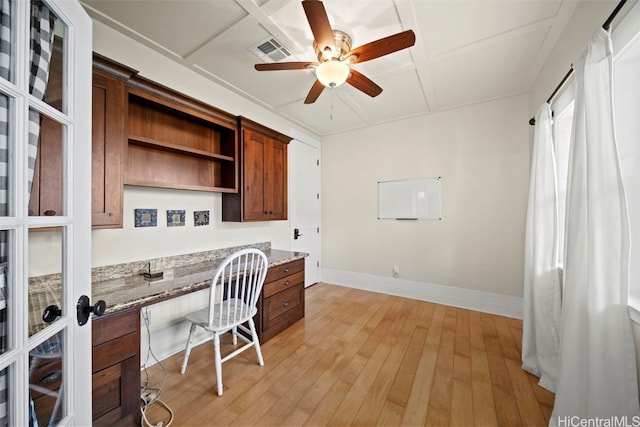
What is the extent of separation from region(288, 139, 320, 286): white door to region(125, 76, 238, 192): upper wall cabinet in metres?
1.17

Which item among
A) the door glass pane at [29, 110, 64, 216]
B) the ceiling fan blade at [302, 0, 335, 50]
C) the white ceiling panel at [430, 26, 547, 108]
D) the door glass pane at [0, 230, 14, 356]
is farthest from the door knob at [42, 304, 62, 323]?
the white ceiling panel at [430, 26, 547, 108]

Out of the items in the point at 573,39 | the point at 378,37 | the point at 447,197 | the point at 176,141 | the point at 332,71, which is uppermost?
the point at 378,37

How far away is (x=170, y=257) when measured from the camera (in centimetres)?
208

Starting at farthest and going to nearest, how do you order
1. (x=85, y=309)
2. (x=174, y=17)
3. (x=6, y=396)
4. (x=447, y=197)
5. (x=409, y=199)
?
(x=409, y=199)
(x=447, y=197)
(x=174, y=17)
(x=85, y=309)
(x=6, y=396)

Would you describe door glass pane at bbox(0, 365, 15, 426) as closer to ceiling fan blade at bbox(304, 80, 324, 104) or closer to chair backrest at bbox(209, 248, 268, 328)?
chair backrest at bbox(209, 248, 268, 328)

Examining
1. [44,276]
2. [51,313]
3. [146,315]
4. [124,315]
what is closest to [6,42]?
[44,276]

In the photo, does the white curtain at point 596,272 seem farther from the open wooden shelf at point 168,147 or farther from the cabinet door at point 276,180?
the open wooden shelf at point 168,147

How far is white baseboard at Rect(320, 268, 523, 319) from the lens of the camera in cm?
281

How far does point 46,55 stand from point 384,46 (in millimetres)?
1671

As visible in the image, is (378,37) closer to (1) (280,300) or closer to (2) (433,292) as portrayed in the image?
(1) (280,300)

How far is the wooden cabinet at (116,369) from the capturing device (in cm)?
121

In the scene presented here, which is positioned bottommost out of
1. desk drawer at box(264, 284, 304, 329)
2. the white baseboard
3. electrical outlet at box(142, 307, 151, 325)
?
the white baseboard

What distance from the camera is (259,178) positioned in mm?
2637

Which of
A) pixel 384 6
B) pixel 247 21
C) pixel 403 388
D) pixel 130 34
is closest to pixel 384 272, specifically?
pixel 403 388
